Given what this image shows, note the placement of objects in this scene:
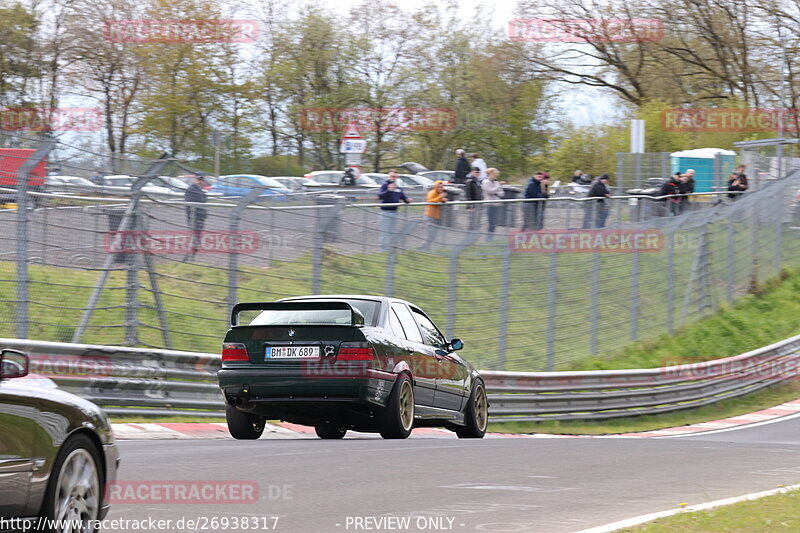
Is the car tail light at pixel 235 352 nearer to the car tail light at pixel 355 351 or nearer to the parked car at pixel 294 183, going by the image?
the car tail light at pixel 355 351

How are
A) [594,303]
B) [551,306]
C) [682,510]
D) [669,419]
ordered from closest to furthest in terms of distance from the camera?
1. [682,510]
2. [551,306]
3. [594,303]
4. [669,419]

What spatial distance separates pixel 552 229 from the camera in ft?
68.4

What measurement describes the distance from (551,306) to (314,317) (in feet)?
32.5

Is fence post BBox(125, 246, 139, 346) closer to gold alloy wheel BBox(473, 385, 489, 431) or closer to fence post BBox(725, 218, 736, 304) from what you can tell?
gold alloy wheel BBox(473, 385, 489, 431)

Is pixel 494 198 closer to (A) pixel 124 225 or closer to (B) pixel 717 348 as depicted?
(B) pixel 717 348

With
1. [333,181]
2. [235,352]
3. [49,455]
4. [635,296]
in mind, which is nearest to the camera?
[49,455]

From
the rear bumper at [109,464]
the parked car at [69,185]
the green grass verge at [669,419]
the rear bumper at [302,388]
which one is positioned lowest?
the green grass verge at [669,419]

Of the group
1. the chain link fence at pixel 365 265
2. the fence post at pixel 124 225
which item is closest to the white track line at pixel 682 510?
the chain link fence at pixel 365 265

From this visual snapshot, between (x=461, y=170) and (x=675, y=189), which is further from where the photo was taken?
(x=461, y=170)

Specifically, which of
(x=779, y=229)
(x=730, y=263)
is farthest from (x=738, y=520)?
(x=779, y=229)

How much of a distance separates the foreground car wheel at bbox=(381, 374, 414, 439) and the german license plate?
2.93 feet

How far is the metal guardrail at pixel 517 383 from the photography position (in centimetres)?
1237

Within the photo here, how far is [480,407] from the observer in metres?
14.6

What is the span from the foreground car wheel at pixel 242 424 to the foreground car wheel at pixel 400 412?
4.23ft
